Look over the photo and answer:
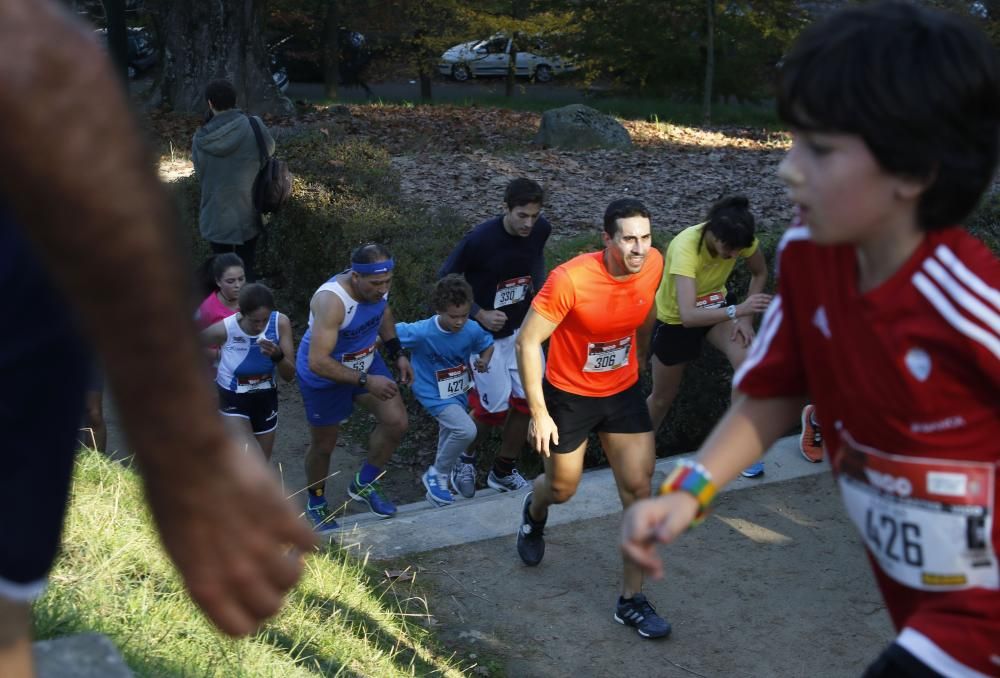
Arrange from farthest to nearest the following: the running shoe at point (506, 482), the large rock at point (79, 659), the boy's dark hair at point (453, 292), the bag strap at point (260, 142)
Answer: the bag strap at point (260, 142) → the running shoe at point (506, 482) → the boy's dark hair at point (453, 292) → the large rock at point (79, 659)

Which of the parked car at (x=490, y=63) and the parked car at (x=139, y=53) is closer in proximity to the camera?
the parked car at (x=490, y=63)

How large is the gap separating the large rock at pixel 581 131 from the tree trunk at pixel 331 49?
9905 millimetres

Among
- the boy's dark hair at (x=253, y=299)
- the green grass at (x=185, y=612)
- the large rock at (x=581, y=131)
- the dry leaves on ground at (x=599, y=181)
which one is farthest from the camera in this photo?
the large rock at (x=581, y=131)

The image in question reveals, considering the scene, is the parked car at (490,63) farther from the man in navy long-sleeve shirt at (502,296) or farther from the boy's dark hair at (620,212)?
the boy's dark hair at (620,212)

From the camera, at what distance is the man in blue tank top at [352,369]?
643 centimetres

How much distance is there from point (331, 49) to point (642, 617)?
816 inches

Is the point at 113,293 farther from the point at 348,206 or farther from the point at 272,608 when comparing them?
the point at 348,206

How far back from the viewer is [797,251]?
2252 millimetres

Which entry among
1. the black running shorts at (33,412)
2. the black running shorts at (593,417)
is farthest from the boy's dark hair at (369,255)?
the black running shorts at (33,412)

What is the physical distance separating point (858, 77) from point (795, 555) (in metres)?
4.81

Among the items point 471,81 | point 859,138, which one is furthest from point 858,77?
point 471,81

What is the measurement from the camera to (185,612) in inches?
155

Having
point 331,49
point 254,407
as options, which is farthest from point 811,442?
point 331,49

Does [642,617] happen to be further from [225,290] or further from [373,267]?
[225,290]
